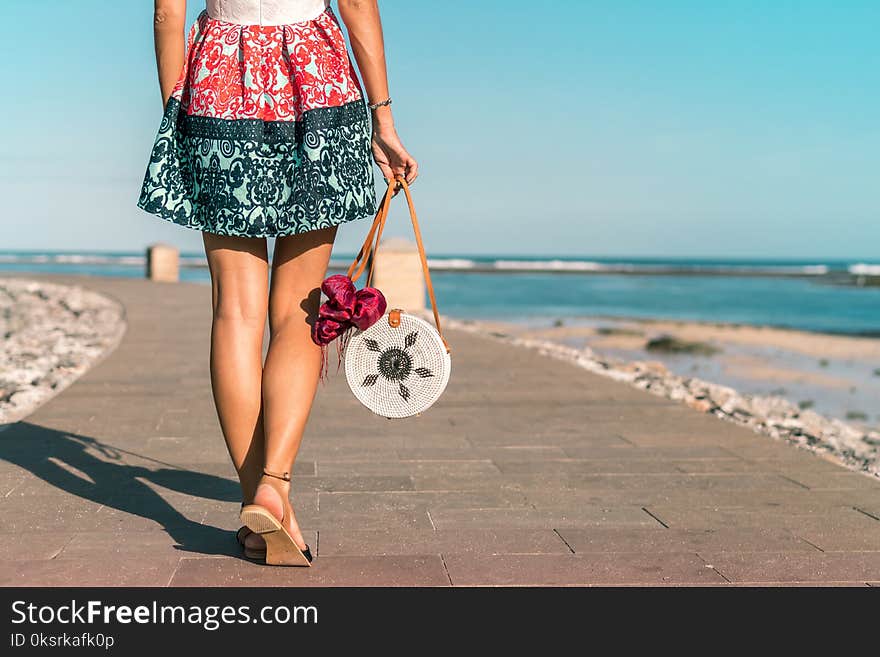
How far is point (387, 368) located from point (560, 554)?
2.53 ft

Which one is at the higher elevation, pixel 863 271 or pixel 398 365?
pixel 398 365

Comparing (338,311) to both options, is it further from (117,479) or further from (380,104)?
(117,479)

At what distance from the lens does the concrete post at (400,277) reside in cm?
1378

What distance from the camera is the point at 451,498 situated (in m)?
3.88

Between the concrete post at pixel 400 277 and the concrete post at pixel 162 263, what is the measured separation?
1089cm

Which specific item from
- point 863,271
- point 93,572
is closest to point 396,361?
point 93,572

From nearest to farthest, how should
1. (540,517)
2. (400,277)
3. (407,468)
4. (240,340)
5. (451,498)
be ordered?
(240,340) < (540,517) < (451,498) < (407,468) < (400,277)

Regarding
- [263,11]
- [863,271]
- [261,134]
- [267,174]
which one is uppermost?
[263,11]

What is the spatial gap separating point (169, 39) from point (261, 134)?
0.36 m

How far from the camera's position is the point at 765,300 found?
29172mm

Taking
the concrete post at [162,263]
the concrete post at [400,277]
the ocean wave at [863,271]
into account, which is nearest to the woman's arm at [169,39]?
the concrete post at [400,277]

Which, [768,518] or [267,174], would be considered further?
[768,518]

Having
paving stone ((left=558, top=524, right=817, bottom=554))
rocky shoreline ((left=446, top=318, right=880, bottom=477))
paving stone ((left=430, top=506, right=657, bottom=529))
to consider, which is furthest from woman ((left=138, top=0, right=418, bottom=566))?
rocky shoreline ((left=446, top=318, right=880, bottom=477))

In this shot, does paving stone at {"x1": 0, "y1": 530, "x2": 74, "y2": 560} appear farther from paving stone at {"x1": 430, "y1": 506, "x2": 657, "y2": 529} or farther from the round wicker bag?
paving stone at {"x1": 430, "y1": 506, "x2": 657, "y2": 529}
